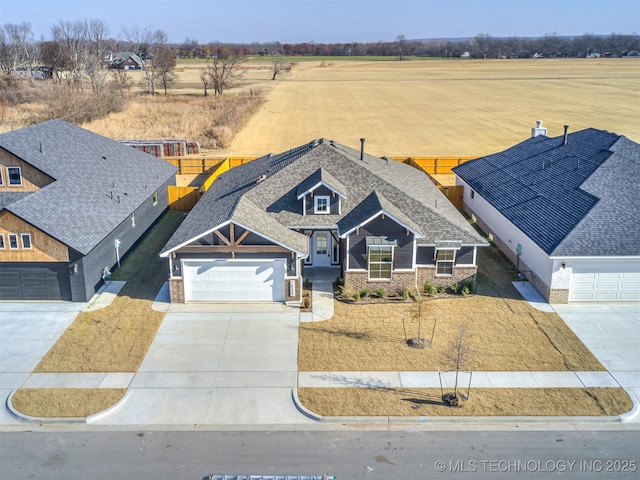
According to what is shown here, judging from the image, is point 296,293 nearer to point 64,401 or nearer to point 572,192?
point 64,401

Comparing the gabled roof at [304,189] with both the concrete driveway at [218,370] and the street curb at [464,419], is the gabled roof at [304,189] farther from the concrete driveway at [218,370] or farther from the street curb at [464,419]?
the street curb at [464,419]

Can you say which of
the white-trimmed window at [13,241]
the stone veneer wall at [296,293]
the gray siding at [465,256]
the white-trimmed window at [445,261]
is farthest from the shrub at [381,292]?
the white-trimmed window at [13,241]

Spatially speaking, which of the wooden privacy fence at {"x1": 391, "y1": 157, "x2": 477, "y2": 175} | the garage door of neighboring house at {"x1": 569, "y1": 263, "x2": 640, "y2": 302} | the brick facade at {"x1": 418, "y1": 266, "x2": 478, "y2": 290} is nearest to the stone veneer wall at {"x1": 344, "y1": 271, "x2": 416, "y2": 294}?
the brick facade at {"x1": 418, "y1": 266, "x2": 478, "y2": 290}

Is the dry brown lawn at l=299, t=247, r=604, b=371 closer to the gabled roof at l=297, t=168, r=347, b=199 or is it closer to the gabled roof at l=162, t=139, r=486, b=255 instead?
the gabled roof at l=162, t=139, r=486, b=255

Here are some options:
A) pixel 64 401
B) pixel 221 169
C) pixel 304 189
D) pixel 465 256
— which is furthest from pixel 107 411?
pixel 221 169

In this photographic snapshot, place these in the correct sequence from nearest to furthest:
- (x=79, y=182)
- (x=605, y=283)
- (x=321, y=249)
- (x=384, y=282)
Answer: (x=605, y=283) < (x=384, y=282) < (x=321, y=249) < (x=79, y=182)
